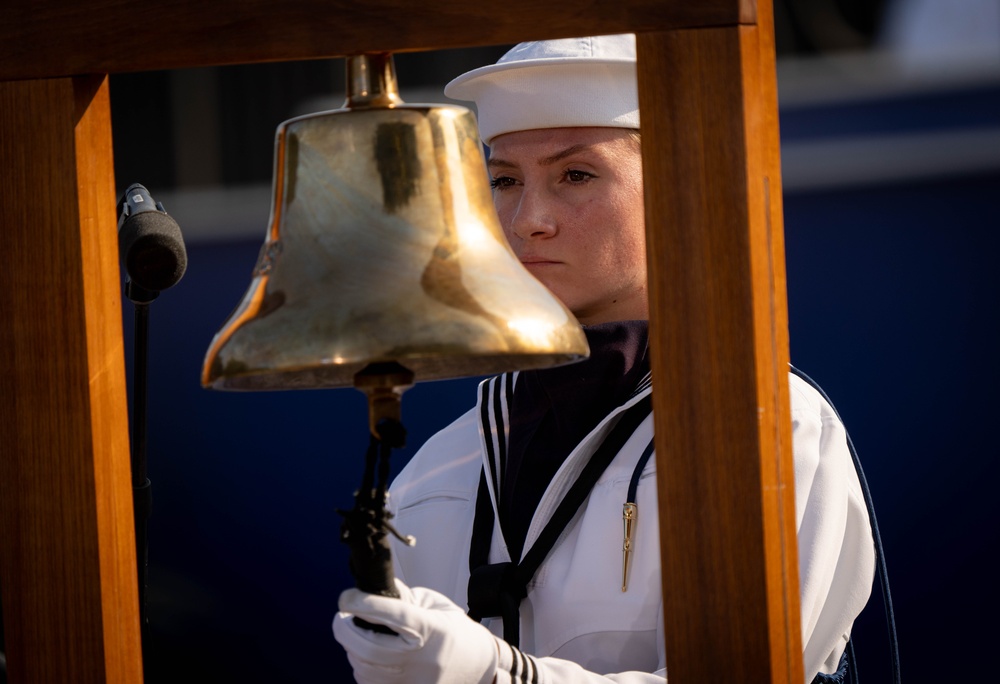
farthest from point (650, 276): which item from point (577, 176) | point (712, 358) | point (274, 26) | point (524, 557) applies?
point (577, 176)

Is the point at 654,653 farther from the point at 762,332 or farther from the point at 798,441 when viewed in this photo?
the point at 762,332

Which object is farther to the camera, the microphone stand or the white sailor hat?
the white sailor hat

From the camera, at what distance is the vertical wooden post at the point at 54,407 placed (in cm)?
114

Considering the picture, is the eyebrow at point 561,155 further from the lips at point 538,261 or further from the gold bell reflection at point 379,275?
the gold bell reflection at point 379,275

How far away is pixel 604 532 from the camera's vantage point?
1.72 m

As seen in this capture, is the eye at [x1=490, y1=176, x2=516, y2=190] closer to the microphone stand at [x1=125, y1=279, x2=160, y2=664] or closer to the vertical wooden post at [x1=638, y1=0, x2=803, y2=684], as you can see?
the microphone stand at [x1=125, y1=279, x2=160, y2=664]

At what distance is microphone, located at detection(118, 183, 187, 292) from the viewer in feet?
4.31

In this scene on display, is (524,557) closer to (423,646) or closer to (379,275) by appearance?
(423,646)

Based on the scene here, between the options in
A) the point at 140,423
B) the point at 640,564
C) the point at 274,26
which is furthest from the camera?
the point at 640,564

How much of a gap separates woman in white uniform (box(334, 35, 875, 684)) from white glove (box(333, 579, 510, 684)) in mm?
157

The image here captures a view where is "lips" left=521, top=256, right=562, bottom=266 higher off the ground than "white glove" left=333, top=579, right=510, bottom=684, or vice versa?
"lips" left=521, top=256, right=562, bottom=266

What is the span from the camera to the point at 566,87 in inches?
76.4

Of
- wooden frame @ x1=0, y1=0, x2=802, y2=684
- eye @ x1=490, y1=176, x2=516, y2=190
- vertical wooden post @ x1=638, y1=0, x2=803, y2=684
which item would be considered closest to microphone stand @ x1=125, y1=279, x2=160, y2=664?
wooden frame @ x1=0, y1=0, x2=802, y2=684

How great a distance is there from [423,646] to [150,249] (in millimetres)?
497
